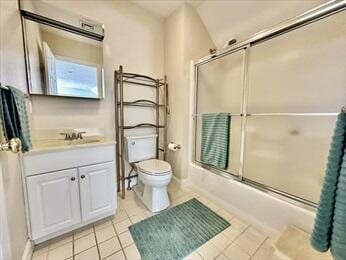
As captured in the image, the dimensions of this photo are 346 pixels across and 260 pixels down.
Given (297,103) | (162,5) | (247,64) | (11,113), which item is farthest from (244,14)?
(11,113)

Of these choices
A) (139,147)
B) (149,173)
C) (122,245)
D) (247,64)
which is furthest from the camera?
(139,147)

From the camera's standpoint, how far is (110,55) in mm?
1937

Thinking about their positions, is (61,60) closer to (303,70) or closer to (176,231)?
(176,231)

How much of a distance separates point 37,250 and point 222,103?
2.41m

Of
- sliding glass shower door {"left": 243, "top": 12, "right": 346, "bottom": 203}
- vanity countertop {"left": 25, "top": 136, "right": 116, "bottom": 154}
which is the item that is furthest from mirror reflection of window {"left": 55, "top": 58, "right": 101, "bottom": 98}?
sliding glass shower door {"left": 243, "top": 12, "right": 346, "bottom": 203}

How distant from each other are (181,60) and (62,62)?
53.1 inches

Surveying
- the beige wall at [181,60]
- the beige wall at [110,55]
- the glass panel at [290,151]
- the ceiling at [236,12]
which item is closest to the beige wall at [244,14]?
the ceiling at [236,12]

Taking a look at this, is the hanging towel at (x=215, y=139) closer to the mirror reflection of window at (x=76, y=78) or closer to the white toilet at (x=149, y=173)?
the white toilet at (x=149, y=173)

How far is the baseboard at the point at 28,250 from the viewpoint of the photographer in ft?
3.48

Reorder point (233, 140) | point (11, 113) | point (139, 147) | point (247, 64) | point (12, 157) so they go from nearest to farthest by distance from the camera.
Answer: point (11, 113)
point (12, 157)
point (247, 64)
point (139, 147)
point (233, 140)

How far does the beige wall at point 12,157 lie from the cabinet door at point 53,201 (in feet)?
0.22

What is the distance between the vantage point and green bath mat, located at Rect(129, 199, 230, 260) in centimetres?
122

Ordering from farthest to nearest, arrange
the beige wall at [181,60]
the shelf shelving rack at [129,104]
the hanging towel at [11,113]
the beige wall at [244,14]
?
the beige wall at [181,60], the shelf shelving rack at [129,104], the beige wall at [244,14], the hanging towel at [11,113]

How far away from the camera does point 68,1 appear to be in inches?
65.3
